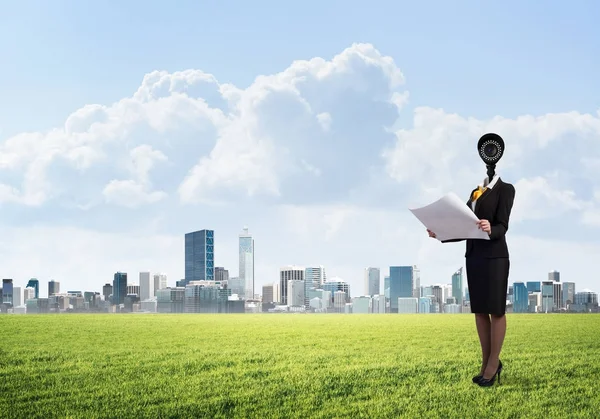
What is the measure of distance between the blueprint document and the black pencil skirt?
0.43 m

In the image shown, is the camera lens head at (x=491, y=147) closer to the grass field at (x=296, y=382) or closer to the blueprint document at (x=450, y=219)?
the blueprint document at (x=450, y=219)

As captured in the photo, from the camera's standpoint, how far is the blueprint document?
25.0 feet

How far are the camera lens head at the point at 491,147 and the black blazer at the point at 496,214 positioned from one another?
337mm

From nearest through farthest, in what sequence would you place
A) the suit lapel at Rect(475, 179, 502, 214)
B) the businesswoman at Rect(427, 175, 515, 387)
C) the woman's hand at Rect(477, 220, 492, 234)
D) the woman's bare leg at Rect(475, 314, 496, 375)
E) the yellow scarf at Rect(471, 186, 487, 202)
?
1. the woman's hand at Rect(477, 220, 492, 234)
2. the businesswoman at Rect(427, 175, 515, 387)
3. the suit lapel at Rect(475, 179, 502, 214)
4. the yellow scarf at Rect(471, 186, 487, 202)
5. the woman's bare leg at Rect(475, 314, 496, 375)

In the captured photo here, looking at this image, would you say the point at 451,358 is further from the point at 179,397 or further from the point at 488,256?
the point at 179,397

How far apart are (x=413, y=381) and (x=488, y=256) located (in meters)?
2.45

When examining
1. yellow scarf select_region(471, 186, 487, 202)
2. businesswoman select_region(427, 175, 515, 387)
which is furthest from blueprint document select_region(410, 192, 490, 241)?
yellow scarf select_region(471, 186, 487, 202)

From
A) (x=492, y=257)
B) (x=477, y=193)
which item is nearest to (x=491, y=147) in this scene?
(x=477, y=193)

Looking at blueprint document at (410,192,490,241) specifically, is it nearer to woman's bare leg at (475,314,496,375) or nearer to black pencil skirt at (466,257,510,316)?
black pencil skirt at (466,257,510,316)

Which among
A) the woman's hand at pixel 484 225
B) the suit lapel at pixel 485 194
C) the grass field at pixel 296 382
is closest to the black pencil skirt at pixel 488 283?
the woman's hand at pixel 484 225

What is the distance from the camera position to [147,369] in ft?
36.7

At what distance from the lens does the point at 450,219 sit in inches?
306

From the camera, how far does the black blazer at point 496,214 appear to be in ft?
26.5

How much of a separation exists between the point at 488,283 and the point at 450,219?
101 cm
